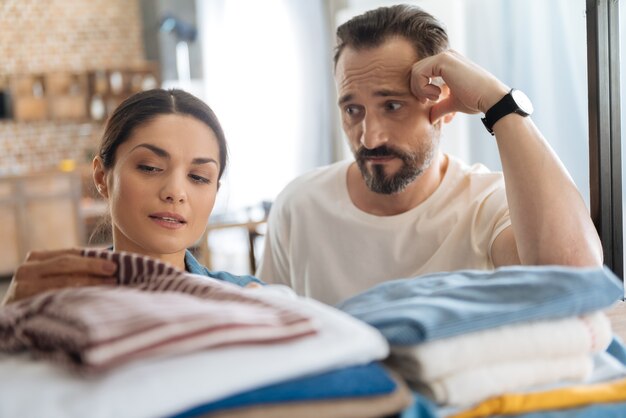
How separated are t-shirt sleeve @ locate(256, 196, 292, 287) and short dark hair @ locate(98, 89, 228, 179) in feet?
1.76

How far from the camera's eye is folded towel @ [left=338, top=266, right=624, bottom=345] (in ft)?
1.99

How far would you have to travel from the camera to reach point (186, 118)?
118 cm

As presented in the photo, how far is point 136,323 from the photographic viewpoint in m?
0.53

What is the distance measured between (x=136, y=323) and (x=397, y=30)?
1.14 meters

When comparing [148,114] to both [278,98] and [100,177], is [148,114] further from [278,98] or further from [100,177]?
[278,98]

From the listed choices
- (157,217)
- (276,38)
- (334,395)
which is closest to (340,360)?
(334,395)

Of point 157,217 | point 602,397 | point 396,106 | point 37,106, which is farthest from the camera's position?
point 37,106

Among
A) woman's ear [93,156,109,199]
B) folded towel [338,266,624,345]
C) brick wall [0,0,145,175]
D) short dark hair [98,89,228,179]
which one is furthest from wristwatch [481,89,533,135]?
brick wall [0,0,145,175]

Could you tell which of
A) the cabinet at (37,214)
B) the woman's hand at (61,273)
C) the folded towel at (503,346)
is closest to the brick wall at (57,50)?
the cabinet at (37,214)

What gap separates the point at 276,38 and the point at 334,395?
18.6 ft

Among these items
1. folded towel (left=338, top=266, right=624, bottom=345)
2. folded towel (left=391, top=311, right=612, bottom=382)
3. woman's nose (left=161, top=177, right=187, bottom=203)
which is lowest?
folded towel (left=391, top=311, right=612, bottom=382)

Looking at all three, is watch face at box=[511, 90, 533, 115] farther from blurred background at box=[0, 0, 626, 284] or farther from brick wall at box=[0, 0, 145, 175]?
brick wall at box=[0, 0, 145, 175]

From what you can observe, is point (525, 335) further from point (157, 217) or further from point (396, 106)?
point (396, 106)

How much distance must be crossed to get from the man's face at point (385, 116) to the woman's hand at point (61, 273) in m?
0.87
